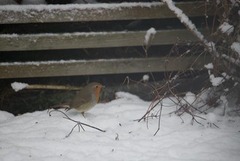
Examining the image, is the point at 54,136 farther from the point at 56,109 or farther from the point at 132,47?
the point at 132,47

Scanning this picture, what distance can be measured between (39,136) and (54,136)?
162 millimetres

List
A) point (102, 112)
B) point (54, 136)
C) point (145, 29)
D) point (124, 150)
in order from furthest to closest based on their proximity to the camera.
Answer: point (145, 29) < point (102, 112) < point (54, 136) < point (124, 150)

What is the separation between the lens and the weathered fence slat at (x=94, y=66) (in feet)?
16.7

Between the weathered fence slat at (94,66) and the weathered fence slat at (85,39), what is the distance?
0.22 meters

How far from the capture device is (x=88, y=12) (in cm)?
494

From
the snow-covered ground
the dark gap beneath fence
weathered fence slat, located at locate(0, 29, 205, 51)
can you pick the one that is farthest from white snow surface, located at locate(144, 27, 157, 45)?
the snow-covered ground

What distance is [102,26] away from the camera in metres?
5.50

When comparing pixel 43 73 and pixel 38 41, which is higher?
pixel 38 41

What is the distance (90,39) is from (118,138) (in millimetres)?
1537

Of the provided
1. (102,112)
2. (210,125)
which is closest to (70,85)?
(102,112)

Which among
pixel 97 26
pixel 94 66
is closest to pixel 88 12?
pixel 97 26

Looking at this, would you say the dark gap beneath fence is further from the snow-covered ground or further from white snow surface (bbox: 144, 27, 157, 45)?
the snow-covered ground

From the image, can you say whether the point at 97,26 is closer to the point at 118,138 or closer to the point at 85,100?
the point at 85,100

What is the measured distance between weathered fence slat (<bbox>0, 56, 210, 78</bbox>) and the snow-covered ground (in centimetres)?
56
